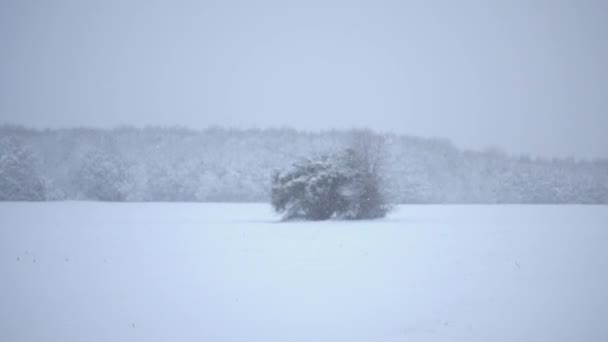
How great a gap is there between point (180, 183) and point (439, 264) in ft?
237

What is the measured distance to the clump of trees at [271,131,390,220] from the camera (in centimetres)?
3628

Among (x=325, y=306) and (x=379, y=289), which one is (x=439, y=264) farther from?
(x=325, y=306)

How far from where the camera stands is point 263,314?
29.5 feet

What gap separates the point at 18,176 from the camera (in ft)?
213

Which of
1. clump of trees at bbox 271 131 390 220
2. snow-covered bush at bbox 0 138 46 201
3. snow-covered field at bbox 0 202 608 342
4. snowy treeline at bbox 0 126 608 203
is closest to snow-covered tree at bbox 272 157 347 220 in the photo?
clump of trees at bbox 271 131 390 220

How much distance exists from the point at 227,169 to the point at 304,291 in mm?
77186

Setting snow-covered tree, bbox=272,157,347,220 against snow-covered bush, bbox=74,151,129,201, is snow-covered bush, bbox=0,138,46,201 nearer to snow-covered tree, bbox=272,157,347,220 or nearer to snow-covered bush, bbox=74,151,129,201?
snow-covered bush, bbox=74,151,129,201

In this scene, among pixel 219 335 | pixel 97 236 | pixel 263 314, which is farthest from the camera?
pixel 97 236

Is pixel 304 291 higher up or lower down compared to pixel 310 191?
higher up

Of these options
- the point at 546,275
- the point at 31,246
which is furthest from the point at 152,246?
the point at 546,275

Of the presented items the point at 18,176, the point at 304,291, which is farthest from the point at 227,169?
the point at 304,291

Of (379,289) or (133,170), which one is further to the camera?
(133,170)

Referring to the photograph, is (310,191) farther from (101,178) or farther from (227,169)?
(227,169)

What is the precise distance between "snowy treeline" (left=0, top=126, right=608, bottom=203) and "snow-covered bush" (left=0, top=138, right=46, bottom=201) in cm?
12
